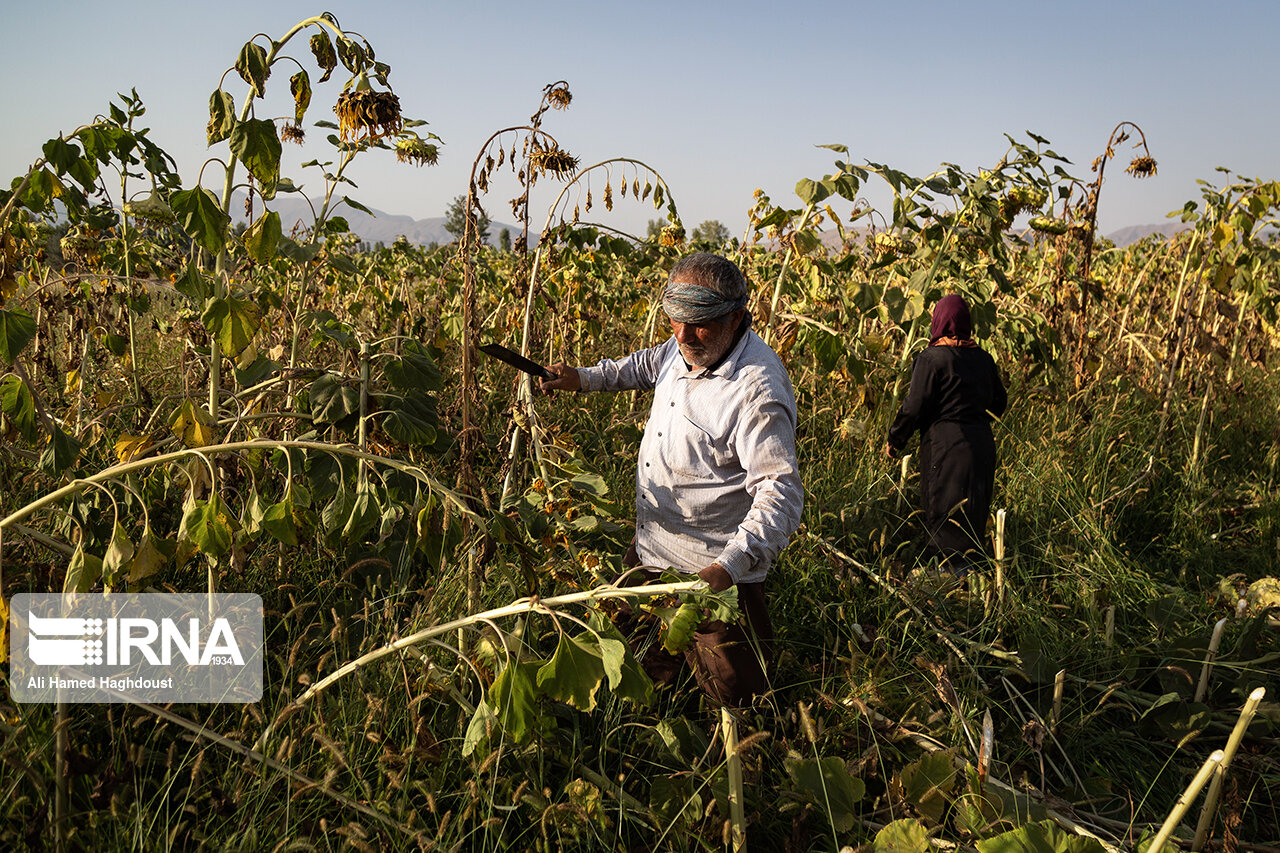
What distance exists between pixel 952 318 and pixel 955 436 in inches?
20.9

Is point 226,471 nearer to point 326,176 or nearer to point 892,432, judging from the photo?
point 326,176

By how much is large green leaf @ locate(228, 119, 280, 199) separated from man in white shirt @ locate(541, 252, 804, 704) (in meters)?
1.04

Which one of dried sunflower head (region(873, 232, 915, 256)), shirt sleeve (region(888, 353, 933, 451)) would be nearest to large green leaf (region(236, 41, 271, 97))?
shirt sleeve (region(888, 353, 933, 451))

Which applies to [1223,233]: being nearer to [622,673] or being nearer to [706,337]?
[706,337]

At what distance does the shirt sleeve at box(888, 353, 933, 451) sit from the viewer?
144 inches

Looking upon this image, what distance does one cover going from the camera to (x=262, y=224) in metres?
1.89

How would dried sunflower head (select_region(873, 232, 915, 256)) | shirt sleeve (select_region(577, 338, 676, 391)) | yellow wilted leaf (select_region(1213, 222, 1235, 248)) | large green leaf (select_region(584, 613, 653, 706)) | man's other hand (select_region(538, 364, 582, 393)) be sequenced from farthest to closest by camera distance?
yellow wilted leaf (select_region(1213, 222, 1235, 248)) → dried sunflower head (select_region(873, 232, 915, 256)) → shirt sleeve (select_region(577, 338, 676, 391)) → man's other hand (select_region(538, 364, 582, 393)) → large green leaf (select_region(584, 613, 653, 706))

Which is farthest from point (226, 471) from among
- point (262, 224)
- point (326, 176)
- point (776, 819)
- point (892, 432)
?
point (892, 432)

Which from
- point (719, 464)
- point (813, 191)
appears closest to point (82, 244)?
point (719, 464)

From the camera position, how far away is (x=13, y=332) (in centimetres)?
169

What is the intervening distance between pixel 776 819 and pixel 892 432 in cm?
224

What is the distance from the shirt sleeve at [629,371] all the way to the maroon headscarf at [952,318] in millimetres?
1508

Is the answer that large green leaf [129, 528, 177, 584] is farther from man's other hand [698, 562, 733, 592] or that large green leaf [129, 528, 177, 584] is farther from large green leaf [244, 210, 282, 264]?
man's other hand [698, 562, 733, 592]

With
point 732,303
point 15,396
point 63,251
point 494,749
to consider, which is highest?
point 63,251
